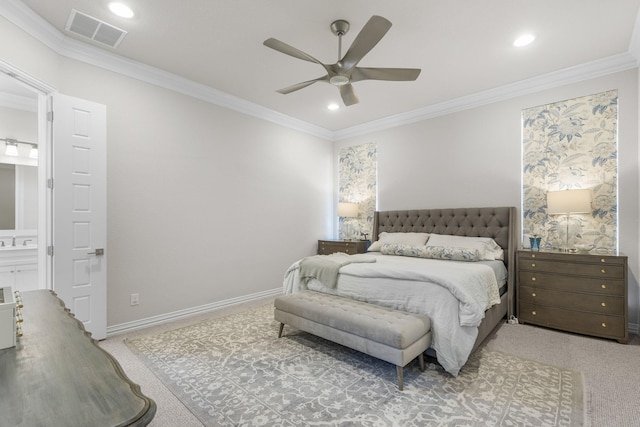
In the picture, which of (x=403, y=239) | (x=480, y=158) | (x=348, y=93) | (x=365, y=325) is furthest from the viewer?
(x=403, y=239)

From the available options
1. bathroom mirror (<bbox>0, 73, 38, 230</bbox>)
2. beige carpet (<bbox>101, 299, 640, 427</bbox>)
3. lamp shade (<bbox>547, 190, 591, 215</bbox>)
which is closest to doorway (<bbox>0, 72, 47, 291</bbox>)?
bathroom mirror (<bbox>0, 73, 38, 230</bbox>)

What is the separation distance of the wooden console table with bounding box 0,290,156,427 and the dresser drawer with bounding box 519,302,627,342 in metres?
3.94

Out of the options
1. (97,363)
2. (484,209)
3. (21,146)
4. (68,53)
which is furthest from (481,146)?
(21,146)

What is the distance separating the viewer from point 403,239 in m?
4.43

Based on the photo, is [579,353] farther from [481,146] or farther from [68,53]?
[68,53]

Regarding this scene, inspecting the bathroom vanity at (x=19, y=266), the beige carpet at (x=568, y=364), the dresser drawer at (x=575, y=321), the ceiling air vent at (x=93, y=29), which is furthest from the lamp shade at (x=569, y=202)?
the bathroom vanity at (x=19, y=266)

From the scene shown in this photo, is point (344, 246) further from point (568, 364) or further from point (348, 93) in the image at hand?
point (568, 364)

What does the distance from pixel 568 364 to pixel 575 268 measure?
110 centimetres

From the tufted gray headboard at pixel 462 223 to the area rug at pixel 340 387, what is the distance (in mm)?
1560

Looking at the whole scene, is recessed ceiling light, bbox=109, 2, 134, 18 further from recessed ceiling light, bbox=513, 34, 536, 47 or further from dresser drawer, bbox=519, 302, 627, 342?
dresser drawer, bbox=519, 302, 627, 342

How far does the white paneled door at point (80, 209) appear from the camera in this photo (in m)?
2.80

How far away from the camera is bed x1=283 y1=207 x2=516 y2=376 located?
7.75ft

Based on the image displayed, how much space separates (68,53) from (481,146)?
4.91 m

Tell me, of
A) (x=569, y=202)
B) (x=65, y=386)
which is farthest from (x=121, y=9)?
(x=569, y=202)
